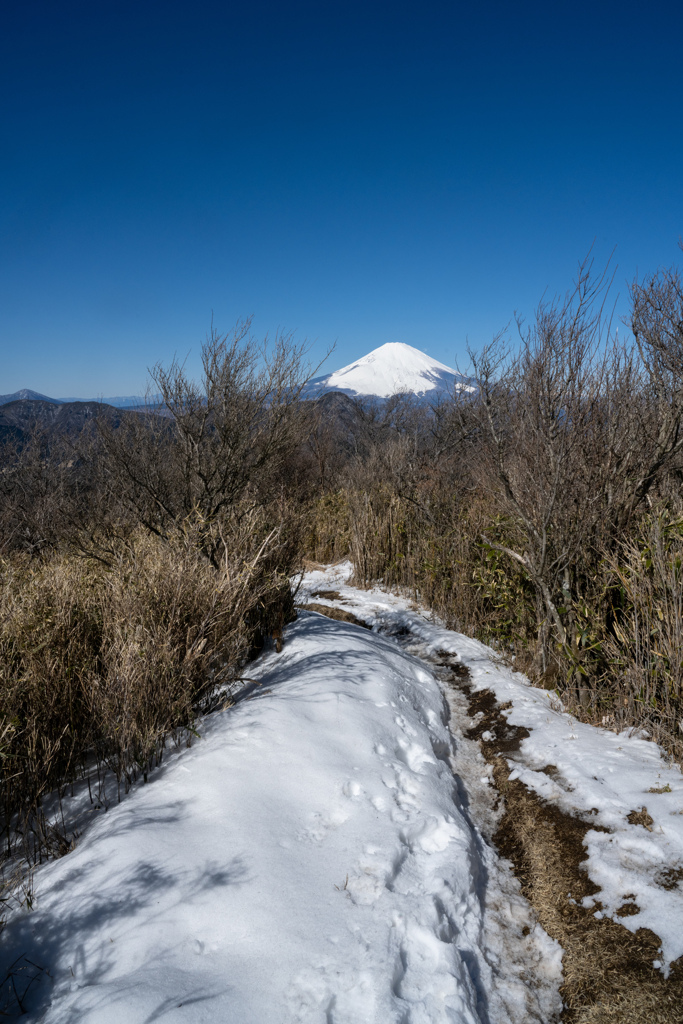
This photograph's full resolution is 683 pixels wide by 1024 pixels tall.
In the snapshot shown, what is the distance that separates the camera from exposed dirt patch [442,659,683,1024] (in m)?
1.72

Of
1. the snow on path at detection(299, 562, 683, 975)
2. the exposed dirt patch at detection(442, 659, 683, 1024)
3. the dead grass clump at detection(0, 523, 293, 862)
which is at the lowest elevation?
the exposed dirt patch at detection(442, 659, 683, 1024)

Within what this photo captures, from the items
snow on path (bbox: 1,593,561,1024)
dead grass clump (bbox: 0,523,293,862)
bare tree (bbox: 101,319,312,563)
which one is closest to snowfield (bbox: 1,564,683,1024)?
snow on path (bbox: 1,593,561,1024)

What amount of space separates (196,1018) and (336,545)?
381 inches

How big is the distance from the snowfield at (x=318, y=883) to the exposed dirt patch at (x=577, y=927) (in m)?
0.07

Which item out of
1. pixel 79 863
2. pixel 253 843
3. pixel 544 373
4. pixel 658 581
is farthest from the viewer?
pixel 544 373

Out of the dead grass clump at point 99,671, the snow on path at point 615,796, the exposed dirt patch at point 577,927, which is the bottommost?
the exposed dirt patch at point 577,927

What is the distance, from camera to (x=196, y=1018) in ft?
4.56

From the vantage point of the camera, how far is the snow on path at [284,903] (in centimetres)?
153

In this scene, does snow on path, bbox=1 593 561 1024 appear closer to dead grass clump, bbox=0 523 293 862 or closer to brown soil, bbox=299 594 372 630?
dead grass clump, bbox=0 523 293 862

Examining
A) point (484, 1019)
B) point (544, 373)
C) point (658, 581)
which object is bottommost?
point (484, 1019)

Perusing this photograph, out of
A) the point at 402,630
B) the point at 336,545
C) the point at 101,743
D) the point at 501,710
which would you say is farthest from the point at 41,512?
the point at 501,710

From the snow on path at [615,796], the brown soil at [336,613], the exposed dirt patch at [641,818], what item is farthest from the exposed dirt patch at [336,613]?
the exposed dirt patch at [641,818]

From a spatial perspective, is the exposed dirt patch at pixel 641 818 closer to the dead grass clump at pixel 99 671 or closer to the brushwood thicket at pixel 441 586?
the brushwood thicket at pixel 441 586

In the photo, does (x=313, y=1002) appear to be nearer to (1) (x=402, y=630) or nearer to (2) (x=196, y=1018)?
(2) (x=196, y=1018)
